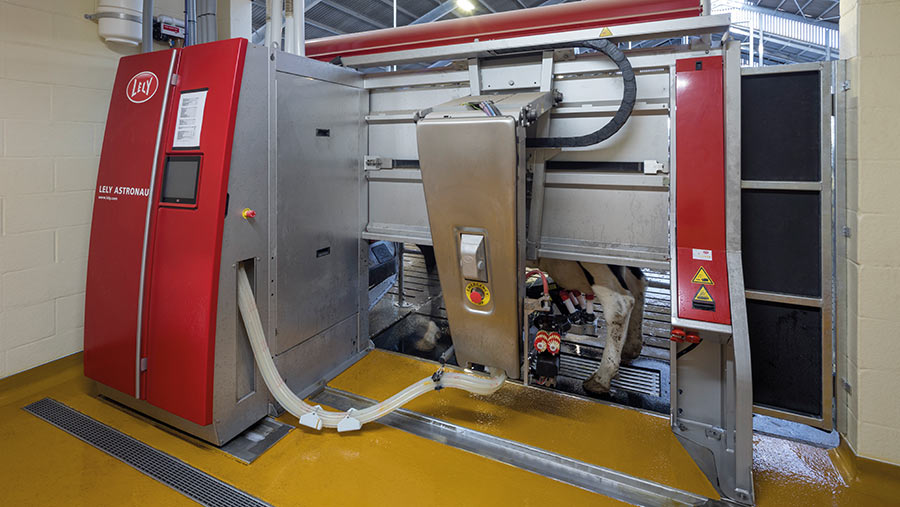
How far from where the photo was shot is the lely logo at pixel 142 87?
96.5 inches

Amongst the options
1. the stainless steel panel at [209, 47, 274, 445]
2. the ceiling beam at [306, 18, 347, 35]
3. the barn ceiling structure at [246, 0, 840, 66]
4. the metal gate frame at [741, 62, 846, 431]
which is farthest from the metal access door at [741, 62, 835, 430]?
the ceiling beam at [306, 18, 347, 35]

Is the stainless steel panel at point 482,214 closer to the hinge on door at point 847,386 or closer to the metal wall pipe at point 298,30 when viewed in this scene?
the metal wall pipe at point 298,30

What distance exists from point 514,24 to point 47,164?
2745 millimetres

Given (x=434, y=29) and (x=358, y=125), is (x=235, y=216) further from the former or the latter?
(x=434, y=29)

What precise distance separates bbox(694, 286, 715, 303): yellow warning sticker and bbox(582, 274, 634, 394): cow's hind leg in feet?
2.51

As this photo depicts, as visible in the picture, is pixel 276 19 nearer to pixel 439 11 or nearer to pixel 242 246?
pixel 242 246

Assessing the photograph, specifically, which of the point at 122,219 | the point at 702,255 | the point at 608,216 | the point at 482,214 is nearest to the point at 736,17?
the point at 608,216

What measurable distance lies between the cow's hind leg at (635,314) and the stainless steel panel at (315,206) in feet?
5.89

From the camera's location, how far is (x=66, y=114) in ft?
9.08

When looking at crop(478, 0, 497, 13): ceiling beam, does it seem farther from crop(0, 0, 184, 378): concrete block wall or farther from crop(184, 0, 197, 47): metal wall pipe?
crop(0, 0, 184, 378): concrete block wall

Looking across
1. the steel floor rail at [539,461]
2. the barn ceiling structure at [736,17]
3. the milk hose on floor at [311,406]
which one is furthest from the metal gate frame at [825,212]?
the barn ceiling structure at [736,17]

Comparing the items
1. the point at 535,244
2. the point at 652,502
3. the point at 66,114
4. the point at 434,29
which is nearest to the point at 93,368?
the point at 66,114

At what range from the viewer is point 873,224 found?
1933 millimetres

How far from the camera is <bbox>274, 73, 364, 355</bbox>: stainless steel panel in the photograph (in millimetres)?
2561
